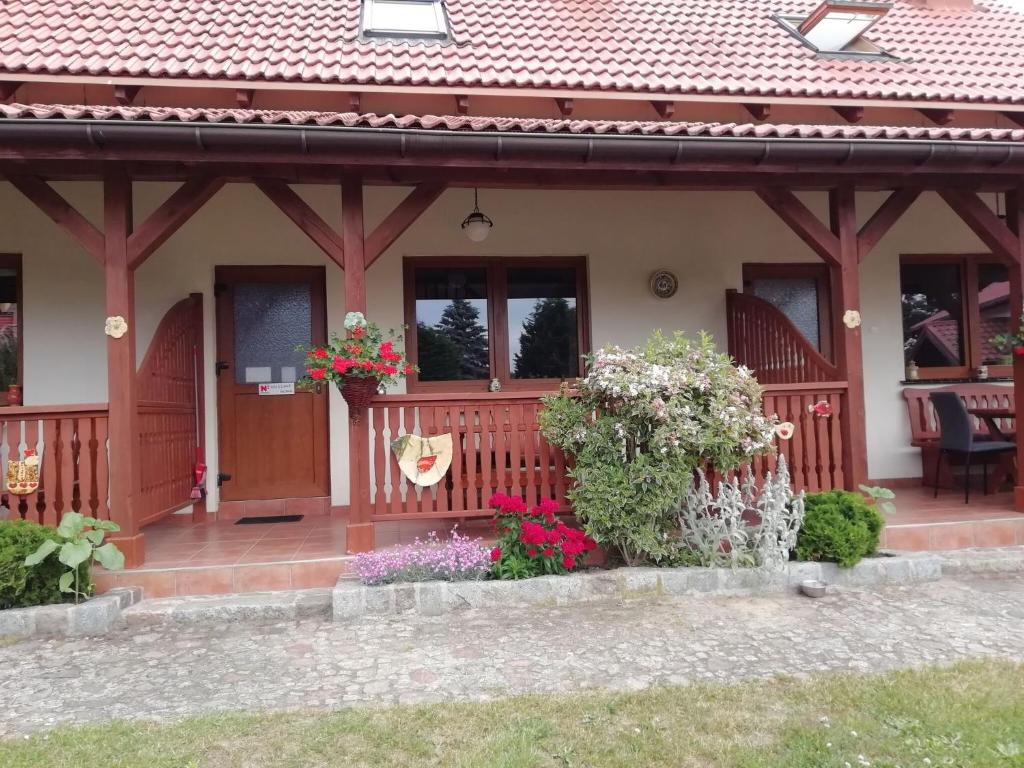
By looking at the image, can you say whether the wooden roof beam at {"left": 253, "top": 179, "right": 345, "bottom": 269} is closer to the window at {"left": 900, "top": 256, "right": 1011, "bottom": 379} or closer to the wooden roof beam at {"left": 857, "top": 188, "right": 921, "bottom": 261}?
the wooden roof beam at {"left": 857, "top": 188, "right": 921, "bottom": 261}

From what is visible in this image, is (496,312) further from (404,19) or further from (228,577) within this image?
(228,577)

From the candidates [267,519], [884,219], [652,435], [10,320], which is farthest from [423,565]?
[10,320]

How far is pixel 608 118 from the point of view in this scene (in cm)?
594

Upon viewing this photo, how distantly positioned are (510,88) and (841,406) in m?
3.69

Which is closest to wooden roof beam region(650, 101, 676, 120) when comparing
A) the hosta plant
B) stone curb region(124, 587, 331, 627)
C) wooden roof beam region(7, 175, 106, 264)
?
wooden roof beam region(7, 175, 106, 264)

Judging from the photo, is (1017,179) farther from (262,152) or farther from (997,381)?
(262,152)

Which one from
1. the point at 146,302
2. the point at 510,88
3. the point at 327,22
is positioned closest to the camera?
the point at 510,88

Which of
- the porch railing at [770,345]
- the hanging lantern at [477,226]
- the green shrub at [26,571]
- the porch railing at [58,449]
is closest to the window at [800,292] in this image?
the porch railing at [770,345]

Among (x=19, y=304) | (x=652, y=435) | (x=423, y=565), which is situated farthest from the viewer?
(x=19, y=304)

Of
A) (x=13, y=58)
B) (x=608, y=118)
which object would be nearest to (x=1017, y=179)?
(x=608, y=118)

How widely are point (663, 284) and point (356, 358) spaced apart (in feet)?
11.8

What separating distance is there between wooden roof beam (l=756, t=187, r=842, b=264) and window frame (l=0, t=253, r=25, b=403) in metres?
6.23

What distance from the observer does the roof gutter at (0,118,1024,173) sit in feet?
12.3

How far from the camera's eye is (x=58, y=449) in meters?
4.10
